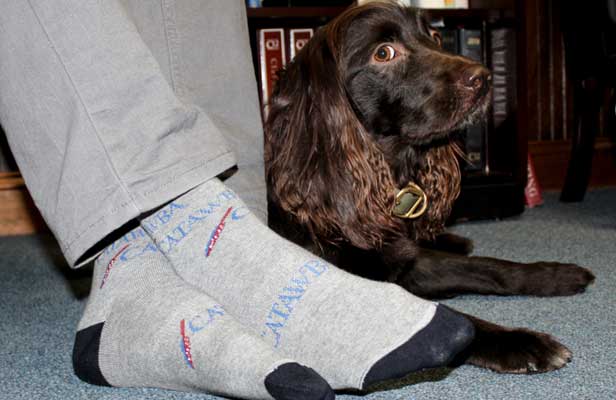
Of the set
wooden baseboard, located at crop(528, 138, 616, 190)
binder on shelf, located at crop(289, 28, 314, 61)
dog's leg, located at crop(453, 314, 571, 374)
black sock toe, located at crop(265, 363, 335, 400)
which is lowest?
wooden baseboard, located at crop(528, 138, 616, 190)

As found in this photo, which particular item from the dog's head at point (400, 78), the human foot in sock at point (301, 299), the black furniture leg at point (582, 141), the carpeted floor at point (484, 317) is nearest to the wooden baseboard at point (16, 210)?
the carpeted floor at point (484, 317)

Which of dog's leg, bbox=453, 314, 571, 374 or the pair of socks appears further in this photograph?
dog's leg, bbox=453, 314, 571, 374

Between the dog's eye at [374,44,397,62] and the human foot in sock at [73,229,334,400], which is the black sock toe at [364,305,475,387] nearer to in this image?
the human foot in sock at [73,229,334,400]

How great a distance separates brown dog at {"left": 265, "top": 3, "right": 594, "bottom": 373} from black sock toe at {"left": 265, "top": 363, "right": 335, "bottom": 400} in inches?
19.9

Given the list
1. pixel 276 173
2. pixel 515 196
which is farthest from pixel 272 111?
pixel 515 196

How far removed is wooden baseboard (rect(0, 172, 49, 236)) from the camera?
100 inches

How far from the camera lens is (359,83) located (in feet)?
4.40

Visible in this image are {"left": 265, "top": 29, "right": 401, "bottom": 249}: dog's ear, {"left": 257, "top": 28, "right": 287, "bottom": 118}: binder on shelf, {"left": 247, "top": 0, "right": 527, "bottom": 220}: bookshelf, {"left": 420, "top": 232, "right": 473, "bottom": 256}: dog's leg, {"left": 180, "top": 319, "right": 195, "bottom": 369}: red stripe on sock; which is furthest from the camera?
{"left": 247, "top": 0, "right": 527, "bottom": 220}: bookshelf

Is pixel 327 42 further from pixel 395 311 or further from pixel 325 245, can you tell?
pixel 395 311

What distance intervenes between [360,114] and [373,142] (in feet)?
0.20

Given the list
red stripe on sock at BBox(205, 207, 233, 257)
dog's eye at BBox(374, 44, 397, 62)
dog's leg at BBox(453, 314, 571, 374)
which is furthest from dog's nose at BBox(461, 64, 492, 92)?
red stripe on sock at BBox(205, 207, 233, 257)

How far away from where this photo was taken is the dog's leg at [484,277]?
131cm

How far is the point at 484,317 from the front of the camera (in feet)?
→ 3.93

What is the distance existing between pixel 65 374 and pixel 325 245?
0.48m
